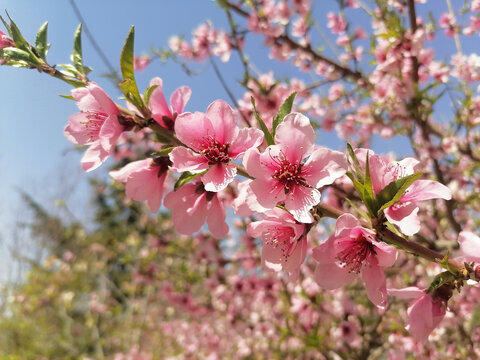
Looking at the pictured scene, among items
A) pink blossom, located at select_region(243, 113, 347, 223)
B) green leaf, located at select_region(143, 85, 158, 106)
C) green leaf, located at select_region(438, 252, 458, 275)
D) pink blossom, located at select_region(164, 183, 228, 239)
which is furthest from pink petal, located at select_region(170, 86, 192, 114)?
green leaf, located at select_region(438, 252, 458, 275)

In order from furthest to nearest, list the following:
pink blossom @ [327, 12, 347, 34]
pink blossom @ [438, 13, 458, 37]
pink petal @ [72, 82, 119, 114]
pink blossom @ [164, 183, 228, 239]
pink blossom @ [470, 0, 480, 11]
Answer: pink blossom @ [327, 12, 347, 34], pink blossom @ [438, 13, 458, 37], pink blossom @ [470, 0, 480, 11], pink blossom @ [164, 183, 228, 239], pink petal @ [72, 82, 119, 114]

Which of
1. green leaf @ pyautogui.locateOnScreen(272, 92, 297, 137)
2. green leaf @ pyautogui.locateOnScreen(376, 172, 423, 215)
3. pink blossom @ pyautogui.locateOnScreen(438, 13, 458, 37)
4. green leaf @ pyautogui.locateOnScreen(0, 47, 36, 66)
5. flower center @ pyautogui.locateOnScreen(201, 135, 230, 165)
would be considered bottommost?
pink blossom @ pyautogui.locateOnScreen(438, 13, 458, 37)

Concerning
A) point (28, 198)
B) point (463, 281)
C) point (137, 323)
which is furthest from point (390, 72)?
point (28, 198)

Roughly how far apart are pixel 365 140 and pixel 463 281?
11.7 ft

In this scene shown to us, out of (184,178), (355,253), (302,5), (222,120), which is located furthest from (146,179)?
(302,5)

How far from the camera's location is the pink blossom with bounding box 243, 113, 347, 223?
786 millimetres

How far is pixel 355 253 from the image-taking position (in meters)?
0.86

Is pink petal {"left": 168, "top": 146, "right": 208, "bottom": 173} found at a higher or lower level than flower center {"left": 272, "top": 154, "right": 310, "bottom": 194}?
higher

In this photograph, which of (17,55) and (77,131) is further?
(77,131)

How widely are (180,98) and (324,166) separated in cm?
48

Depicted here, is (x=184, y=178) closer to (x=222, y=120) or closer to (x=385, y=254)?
(x=222, y=120)

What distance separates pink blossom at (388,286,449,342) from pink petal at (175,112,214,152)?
0.60 meters

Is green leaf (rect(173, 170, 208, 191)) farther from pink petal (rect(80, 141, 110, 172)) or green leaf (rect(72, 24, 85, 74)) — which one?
green leaf (rect(72, 24, 85, 74))

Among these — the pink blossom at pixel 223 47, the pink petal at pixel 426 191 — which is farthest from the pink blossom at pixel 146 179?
the pink blossom at pixel 223 47
